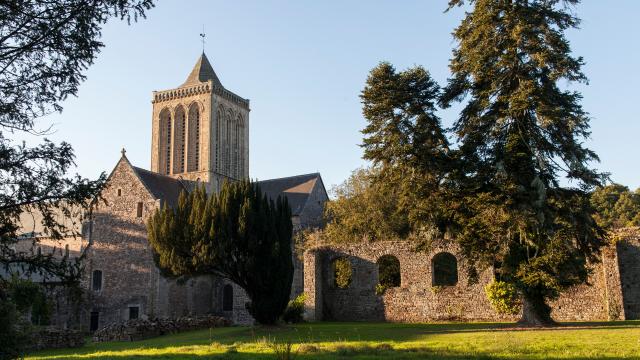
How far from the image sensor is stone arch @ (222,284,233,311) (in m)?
36.7

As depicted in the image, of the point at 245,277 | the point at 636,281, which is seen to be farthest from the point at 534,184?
the point at 245,277

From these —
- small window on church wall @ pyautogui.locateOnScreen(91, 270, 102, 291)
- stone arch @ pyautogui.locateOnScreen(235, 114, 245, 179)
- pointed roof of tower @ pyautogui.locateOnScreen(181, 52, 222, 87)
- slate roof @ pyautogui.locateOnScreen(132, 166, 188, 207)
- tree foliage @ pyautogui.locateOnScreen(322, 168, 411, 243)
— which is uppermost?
pointed roof of tower @ pyautogui.locateOnScreen(181, 52, 222, 87)

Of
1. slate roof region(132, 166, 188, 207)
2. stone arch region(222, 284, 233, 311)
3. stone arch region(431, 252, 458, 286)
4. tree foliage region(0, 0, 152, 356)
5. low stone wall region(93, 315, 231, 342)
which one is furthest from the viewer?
slate roof region(132, 166, 188, 207)

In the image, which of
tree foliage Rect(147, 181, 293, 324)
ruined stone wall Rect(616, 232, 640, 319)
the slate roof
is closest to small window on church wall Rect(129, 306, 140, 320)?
the slate roof

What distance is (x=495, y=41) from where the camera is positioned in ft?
64.5

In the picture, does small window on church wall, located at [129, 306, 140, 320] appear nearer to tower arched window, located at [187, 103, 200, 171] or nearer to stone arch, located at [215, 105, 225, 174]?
tower arched window, located at [187, 103, 200, 171]

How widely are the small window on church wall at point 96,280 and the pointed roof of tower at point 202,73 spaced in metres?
23.2

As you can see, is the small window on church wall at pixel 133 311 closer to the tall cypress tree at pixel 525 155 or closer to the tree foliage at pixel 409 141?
the tree foliage at pixel 409 141

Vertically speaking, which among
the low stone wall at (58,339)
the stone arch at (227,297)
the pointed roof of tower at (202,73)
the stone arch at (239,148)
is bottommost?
the low stone wall at (58,339)

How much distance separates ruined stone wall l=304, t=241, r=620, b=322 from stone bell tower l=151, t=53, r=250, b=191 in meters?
24.6

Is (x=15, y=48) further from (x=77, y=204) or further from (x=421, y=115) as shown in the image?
(x=421, y=115)

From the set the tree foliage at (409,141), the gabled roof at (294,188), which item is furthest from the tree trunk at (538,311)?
the gabled roof at (294,188)

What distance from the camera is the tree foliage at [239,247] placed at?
21406 mm

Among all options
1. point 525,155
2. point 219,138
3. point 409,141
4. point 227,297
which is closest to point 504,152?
point 525,155
